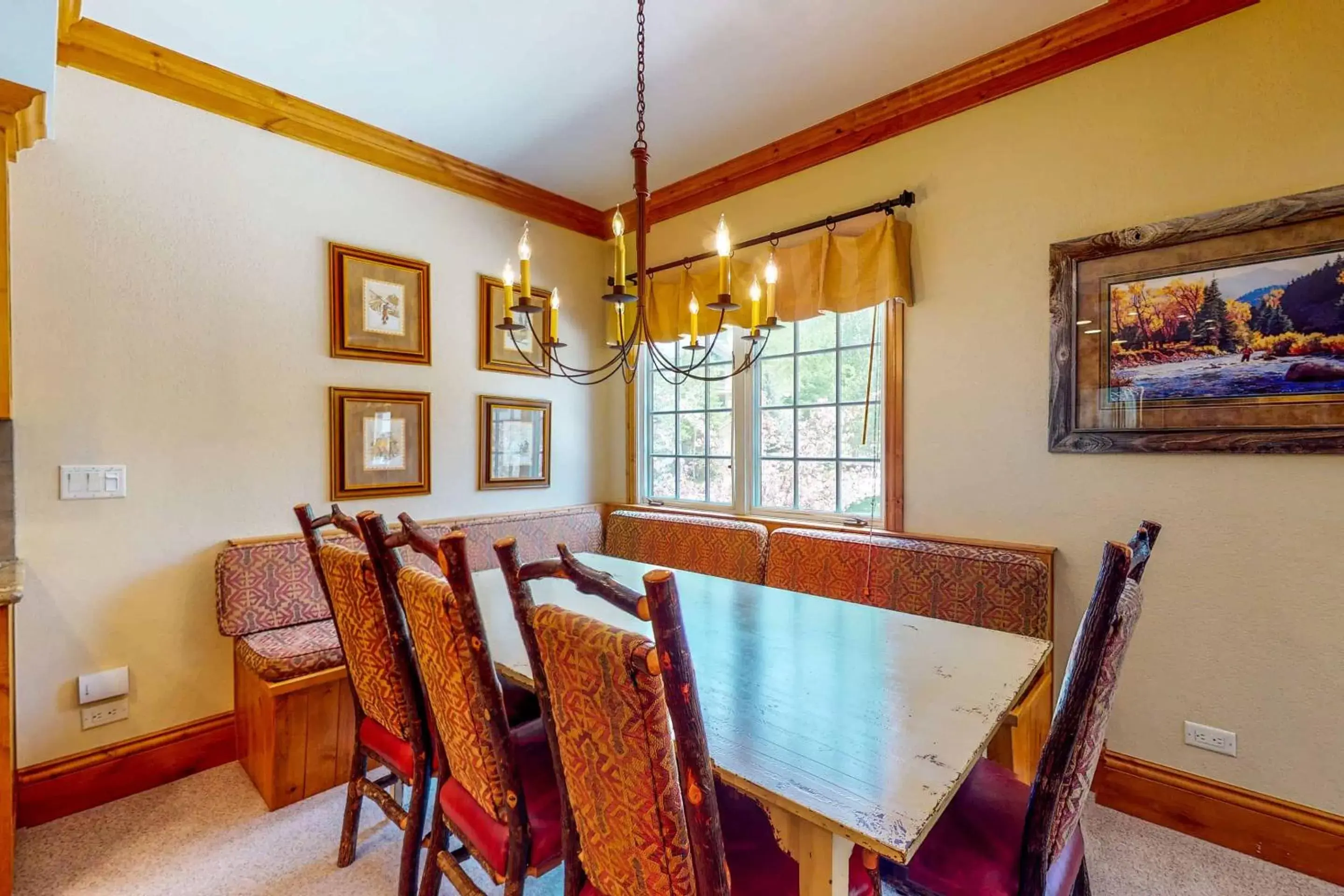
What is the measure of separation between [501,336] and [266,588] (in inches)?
62.5

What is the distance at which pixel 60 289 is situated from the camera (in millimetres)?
1999

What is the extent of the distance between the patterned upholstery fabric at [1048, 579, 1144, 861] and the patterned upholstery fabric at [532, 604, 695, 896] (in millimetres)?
679

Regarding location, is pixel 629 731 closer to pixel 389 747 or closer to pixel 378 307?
pixel 389 747

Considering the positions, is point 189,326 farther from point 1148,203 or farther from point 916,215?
point 1148,203

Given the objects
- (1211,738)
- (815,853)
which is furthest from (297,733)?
(1211,738)

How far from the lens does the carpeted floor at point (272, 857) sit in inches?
65.0

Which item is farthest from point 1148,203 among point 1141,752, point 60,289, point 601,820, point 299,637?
point 60,289

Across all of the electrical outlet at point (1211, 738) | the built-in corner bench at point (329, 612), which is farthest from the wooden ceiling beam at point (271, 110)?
the electrical outlet at point (1211, 738)

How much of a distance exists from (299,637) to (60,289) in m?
1.45

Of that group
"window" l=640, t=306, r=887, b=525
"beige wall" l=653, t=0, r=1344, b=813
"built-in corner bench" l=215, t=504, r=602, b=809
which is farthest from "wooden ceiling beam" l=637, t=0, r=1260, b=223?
"built-in corner bench" l=215, t=504, r=602, b=809

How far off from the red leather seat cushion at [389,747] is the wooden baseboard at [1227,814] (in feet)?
7.36

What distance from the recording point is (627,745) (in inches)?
32.4

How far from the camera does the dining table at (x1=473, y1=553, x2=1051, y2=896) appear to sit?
2.80 ft

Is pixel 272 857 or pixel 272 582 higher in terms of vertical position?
pixel 272 582
